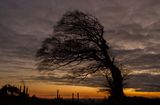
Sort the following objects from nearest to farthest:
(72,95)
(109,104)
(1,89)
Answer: (109,104) < (1,89) < (72,95)

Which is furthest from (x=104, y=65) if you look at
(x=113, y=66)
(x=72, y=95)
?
(x=72, y=95)

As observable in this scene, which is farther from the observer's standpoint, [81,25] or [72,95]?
[72,95]

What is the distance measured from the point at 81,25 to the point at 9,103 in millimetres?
13651

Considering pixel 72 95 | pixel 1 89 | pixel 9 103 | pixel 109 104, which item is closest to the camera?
pixel 109 104

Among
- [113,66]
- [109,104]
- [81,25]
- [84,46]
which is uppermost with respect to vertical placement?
[81,25]

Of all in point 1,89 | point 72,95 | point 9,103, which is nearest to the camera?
point 9,103

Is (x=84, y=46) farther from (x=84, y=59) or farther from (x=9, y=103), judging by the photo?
(x=9, y=103)

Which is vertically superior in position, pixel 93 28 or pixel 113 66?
pixel 93 28

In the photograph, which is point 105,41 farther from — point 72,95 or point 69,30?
point 72,95

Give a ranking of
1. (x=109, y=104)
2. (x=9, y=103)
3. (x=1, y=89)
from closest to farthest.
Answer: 1. (x=109, y=104)
2. (x=9, y=103)
3. (x=1, y=89)

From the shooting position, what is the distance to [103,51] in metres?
27.5

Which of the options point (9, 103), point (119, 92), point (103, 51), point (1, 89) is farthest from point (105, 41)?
point (1, 89)

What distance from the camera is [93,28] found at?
27375 mm

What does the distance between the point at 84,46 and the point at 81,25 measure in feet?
6.35
